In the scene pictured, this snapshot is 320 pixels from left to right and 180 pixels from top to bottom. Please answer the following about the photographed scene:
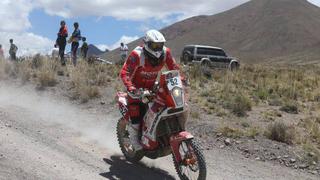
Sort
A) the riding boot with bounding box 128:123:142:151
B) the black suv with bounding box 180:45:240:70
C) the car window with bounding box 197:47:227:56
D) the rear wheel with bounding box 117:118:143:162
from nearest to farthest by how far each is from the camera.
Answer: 1. the riding boot with bounding box 128:123:142:151
2. the rear wheel with bounding box 117:118:143:162
3. the black suv with bounding box 180:45:240:70
4. the car window with bounding box 197:47:227:56

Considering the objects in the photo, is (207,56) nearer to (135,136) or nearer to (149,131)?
(135,136)

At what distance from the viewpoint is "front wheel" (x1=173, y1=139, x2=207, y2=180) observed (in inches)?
274

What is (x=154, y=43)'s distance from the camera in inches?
295

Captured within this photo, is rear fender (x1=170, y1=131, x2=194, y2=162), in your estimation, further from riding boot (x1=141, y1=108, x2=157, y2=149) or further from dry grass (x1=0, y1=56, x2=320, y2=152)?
dry grass (x1=0, y1=56, x2=320, y2=152)

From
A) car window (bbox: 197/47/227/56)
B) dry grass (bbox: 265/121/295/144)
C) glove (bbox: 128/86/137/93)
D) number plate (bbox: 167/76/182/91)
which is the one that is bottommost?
dry grass (bbox: 265/121/295/144)

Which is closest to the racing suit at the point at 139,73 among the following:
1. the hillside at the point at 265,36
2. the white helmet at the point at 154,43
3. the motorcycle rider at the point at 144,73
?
the motorcycle rider at the point at 144,73

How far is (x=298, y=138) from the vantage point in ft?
36.3

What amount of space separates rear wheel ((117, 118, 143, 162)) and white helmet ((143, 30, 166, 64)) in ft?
4.48

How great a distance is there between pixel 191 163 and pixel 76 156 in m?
2.10

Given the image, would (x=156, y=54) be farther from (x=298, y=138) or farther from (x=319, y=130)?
(x=319, y=130)

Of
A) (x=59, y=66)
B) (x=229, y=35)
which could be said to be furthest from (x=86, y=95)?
(x=229, y=35)

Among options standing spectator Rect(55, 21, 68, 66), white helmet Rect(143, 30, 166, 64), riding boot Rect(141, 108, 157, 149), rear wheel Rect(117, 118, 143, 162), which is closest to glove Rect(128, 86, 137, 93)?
riding boot Rect(141, 108, 157, 149)

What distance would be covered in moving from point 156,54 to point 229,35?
18551 cm

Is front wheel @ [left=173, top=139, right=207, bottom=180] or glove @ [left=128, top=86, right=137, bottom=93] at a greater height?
glove @ [left=128, top=86, right=137, bottom=93]
